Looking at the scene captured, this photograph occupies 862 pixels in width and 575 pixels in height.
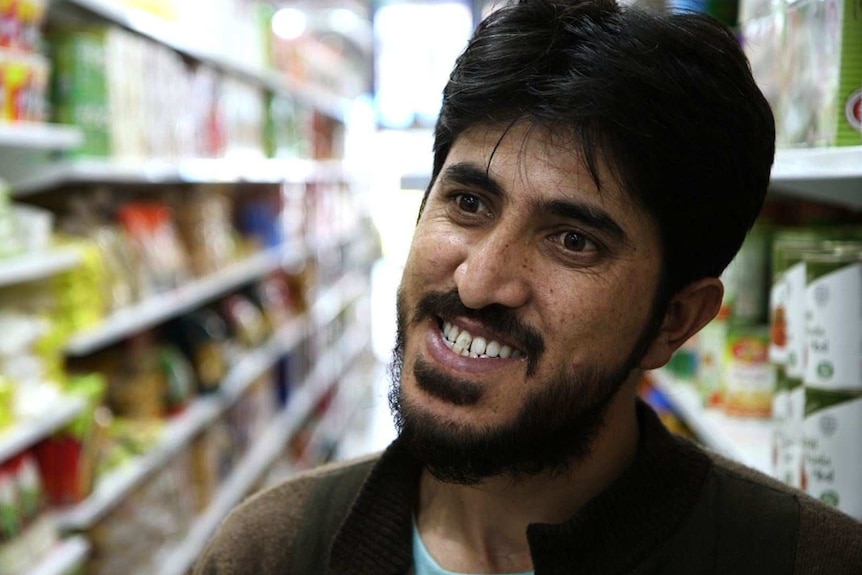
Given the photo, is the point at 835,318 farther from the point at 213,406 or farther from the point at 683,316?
the point at 213,406

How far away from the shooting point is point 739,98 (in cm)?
107

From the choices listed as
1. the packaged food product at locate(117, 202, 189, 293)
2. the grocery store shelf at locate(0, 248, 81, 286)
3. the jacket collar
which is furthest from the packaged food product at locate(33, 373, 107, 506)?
the jacket collar

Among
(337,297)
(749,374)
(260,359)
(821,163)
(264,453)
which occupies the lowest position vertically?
(264,453)

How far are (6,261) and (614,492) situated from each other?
5.48ft

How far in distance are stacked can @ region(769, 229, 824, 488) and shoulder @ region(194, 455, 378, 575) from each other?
2.11 feet

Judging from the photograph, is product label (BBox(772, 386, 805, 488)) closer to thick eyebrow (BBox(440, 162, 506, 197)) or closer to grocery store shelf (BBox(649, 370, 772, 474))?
grocery store shelf (BBox(649, 370, 772, 474))

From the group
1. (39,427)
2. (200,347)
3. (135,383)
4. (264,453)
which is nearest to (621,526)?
(39,427)

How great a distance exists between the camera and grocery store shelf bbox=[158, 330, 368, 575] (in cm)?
337

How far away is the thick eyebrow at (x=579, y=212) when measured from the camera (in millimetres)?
1051

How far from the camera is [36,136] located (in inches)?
87.3

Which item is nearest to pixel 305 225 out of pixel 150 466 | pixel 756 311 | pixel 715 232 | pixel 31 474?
pixel 150 466

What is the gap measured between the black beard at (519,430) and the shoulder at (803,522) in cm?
21

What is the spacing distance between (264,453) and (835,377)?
3.78 meters

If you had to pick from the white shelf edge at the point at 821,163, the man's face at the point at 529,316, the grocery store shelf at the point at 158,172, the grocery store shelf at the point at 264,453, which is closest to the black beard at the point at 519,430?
the man's face at the point at 529,316
